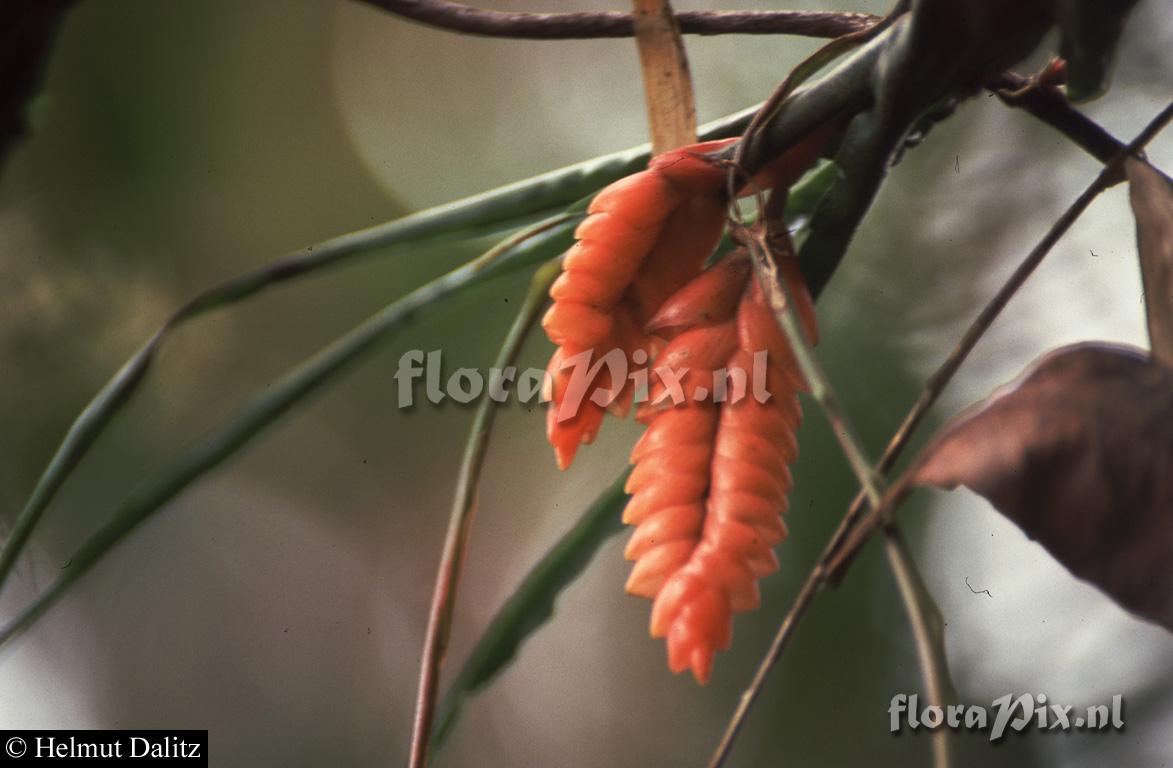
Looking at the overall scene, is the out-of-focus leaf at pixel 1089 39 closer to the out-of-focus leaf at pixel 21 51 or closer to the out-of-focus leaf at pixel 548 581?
the out-of-focus leaf at pixel 548 581

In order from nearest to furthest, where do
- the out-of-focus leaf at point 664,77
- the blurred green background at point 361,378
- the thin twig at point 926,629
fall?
the thin twig at point 926,629 → the out-of-focus leaf at point 664,77 → the blurred green background at point 361,378

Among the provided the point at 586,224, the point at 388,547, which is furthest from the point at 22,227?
the point at 586,224

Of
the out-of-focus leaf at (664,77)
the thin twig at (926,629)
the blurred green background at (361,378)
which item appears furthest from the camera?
the blurred green background at (361,378)

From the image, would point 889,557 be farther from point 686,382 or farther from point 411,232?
point 411,232

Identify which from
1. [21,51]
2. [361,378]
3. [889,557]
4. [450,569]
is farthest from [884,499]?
[361,378]

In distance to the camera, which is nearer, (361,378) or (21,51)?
(21,51)

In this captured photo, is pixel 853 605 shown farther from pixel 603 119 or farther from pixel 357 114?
pixel 357 114

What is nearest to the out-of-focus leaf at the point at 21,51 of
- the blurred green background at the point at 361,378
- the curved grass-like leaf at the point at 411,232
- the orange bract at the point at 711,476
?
the curved grass-like leaf at the point at 411,232

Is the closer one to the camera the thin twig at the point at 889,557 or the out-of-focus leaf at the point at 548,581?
the thin twig at the point at 889,557
